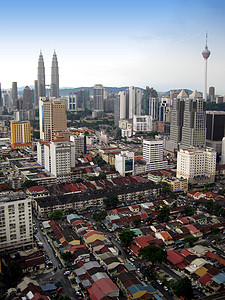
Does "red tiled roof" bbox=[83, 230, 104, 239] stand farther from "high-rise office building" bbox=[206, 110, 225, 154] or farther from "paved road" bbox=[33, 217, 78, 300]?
"high-rise office building" bbox=[206, 110, 225, 154]

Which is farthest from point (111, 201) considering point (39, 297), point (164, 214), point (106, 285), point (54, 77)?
point (54, 77)

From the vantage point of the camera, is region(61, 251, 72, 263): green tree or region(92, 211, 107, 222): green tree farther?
region(92, 211, 107, 222): green tree

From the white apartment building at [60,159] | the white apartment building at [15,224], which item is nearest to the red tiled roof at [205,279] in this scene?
the white apartment building at [15,224]

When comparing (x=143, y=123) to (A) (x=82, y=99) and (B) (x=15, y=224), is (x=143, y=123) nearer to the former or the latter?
(B) (x=15, y=224)

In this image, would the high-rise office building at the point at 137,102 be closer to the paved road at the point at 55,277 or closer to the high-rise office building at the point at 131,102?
the high-rise office building at the point at 131,102

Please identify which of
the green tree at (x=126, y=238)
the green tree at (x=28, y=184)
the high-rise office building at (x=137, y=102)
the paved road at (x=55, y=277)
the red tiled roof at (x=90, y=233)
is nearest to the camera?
the paved road at (x=55, y=277)

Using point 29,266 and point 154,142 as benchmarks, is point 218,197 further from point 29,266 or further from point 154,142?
point 29,266

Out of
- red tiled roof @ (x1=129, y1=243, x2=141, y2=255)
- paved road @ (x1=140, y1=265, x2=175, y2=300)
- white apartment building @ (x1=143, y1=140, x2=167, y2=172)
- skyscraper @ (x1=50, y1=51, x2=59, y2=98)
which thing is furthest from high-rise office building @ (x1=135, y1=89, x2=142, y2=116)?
paved road @ (x1=140, y1=265, x2=175, y2=300)
